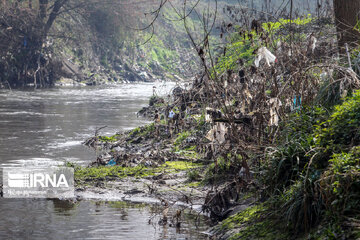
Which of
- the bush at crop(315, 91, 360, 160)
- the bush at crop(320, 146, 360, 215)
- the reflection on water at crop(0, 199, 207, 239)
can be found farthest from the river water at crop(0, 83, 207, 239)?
the bush at crop(320, 146, 360, 215)

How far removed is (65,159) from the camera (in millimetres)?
13312

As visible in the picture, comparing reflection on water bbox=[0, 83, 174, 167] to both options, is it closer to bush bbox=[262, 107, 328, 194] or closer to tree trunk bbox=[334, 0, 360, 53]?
tree trunk bbox=[334, 0, 360, 53]

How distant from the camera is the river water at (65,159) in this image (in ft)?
24.3

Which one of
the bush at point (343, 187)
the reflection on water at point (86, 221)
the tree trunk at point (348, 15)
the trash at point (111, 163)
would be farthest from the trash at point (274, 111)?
the trash at point (111, 163)

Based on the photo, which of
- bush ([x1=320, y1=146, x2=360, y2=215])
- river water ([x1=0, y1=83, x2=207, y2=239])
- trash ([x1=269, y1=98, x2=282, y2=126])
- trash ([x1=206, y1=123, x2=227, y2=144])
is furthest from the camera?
trash ([x1=206, y1=123, x2=227, y2=144])

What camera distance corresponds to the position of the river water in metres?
7.40

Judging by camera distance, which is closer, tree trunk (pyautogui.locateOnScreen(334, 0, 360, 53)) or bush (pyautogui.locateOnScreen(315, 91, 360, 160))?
bush (pyautogui.locateOnScreen(315, 91, 360, 160))

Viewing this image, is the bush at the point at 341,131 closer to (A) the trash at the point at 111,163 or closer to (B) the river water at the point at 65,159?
(B) the river water at the point at 65,159

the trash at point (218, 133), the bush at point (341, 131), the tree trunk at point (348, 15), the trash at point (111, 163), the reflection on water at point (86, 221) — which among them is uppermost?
the tree trunk at point (348, 15)

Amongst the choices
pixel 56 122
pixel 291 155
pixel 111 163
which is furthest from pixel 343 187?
pixel 56 122

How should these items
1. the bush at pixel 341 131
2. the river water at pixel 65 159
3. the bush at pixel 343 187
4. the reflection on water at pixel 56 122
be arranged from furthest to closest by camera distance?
1. the reflection on water at pixel 56 122
2. the river water at pixel 65 159
3. the bush at pixel 341 131
4. the bush at pixel 343 187

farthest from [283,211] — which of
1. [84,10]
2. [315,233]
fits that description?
[84,10]

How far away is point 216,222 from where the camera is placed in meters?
7.62

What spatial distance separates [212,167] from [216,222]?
6.70 ft
